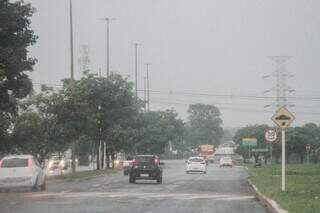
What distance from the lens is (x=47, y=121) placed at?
52156mm

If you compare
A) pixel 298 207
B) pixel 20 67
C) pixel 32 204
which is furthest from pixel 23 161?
pixel 298 207

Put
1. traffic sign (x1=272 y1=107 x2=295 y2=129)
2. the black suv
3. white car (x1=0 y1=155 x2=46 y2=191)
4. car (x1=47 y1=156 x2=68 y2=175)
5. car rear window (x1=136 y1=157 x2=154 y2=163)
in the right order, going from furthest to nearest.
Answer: car (x1=47 y1=156 x2=68 y2=175)
car rear window (x1=136 y1=157 x2=154 y2=163)
the black suv
white car (x1=0 y1=155 x2=46 y2=191)
traffic sign (x1=272 y1=107 x2=295 y2=129)

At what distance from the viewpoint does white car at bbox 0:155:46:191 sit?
33594mm

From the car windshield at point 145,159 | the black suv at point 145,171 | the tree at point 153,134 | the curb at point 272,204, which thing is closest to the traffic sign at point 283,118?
the curb at point 272,204

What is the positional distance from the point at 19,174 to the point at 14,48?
6183 millimetres

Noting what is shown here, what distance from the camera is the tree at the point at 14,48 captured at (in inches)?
1377

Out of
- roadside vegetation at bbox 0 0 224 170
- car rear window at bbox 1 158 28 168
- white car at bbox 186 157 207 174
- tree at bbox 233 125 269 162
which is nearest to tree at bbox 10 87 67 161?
roadside vegetation at bbox 0 0 224 170

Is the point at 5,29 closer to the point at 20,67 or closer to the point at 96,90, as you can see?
the point at 20,67

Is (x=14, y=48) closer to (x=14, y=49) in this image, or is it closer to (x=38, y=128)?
(x=14, y=49)

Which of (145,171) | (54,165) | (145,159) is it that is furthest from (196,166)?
(145,171)

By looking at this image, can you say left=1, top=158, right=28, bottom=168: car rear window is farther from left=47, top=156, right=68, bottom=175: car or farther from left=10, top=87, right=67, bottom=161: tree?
left=47, top=156, right=68, bottom=175: car

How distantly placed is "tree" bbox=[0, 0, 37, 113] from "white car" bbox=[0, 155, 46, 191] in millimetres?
3878

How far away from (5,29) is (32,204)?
1322cm

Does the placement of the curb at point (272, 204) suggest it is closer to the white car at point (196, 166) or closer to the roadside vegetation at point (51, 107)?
the roadside vegetation at point (51, 107)
